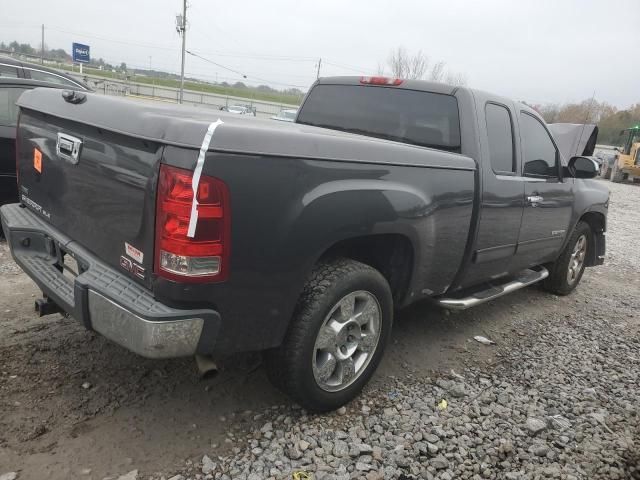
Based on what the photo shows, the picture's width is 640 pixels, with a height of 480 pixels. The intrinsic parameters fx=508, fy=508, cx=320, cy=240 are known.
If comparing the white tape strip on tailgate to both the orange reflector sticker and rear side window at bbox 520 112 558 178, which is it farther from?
rear side window at bbox 520 112 558 178

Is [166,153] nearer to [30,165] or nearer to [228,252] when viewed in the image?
[228,252]

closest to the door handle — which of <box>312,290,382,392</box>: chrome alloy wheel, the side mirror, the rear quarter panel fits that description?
the side mirror

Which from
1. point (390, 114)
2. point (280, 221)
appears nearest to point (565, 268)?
point (390, 114)

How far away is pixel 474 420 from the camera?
2.95m

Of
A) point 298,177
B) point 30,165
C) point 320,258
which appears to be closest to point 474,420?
point 320,258

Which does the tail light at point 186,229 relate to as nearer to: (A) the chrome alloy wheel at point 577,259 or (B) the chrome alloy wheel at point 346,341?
(B) the chrome alloy wheel at point 346,341

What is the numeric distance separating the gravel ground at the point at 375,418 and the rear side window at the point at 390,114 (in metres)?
1.55

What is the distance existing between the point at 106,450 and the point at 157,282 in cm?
91

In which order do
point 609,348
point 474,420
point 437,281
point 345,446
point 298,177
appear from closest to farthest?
point 298,177
point 345,446
point 474,420
point 437,281
point 609,348

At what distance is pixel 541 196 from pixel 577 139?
301 inches

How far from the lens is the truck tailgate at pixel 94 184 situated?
2.13m

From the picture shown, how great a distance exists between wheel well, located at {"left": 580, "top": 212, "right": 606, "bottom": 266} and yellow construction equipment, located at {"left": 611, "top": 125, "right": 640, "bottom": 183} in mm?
22390

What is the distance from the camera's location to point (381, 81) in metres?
3.97

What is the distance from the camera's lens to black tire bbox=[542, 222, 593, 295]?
528cm
